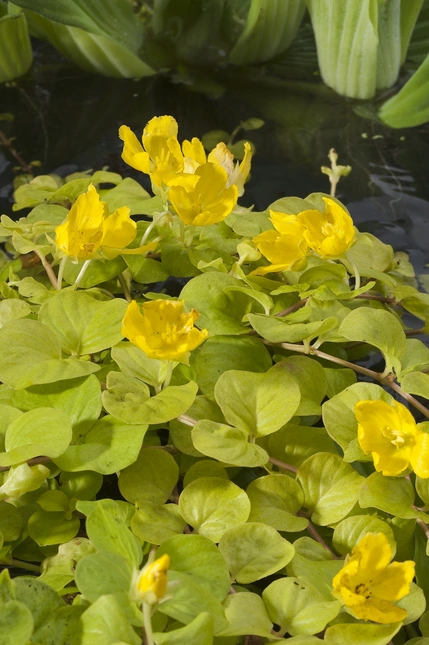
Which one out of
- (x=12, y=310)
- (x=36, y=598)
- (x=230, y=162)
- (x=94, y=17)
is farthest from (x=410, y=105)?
(x=36, y=598)

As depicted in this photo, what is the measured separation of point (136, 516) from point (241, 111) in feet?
3.93

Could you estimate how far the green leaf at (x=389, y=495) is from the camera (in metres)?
0.56

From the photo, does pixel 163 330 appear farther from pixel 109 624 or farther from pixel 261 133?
pixel 261 133

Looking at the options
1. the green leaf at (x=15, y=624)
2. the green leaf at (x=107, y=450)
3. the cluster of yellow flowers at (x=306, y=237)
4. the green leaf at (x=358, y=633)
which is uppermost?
the cluster of yellow flowers at (x=306, y=237)

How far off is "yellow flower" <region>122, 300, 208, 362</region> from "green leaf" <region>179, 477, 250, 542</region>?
109 millimetres

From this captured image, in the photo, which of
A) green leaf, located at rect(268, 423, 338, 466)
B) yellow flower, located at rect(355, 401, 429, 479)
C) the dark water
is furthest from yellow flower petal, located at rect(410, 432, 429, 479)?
the dark water

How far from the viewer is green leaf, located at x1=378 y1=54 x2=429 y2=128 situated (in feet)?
4.74

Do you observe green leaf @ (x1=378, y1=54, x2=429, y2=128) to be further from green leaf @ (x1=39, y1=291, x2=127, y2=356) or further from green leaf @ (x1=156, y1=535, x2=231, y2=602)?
A: green leaf @ (x1=156, y1=535, x2=231, y2=602)

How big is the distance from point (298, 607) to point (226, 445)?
0.13 meters

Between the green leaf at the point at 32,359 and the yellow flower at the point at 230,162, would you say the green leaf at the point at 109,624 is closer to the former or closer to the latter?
the green leaf at the point at 32,359

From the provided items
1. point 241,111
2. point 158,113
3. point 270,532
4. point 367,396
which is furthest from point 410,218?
point 270,532

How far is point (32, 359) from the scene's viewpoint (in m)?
0.62

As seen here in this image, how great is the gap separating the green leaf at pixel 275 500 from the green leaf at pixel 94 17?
1.15 meters

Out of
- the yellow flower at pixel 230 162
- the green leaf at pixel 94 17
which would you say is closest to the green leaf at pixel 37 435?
the yellow flower at pixel 230 162
